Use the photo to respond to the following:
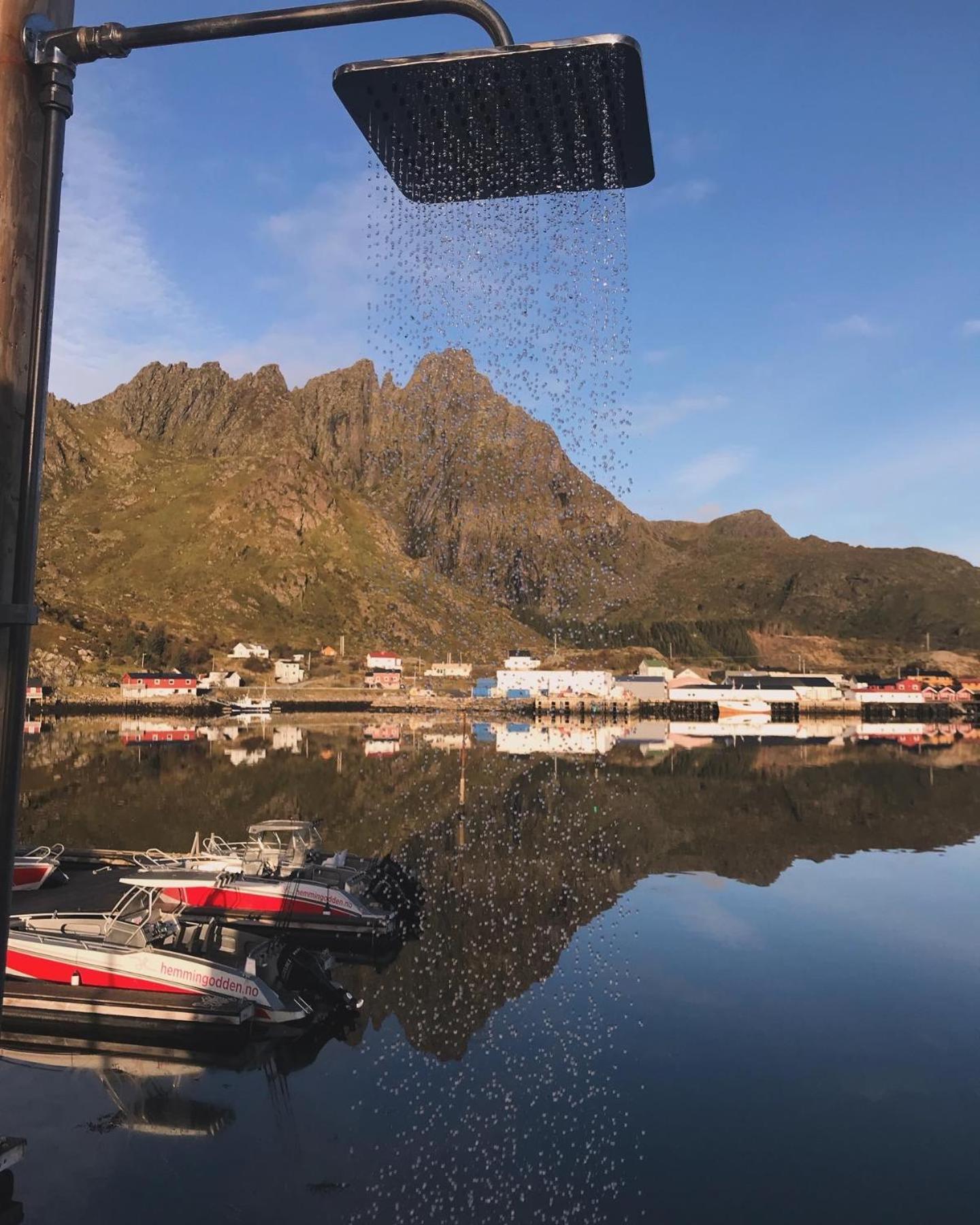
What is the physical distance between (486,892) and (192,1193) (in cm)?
2302

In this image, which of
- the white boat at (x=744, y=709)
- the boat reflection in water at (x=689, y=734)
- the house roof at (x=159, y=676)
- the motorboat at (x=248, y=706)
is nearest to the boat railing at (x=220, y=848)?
the boat reflection in water at (x=689, y=734)

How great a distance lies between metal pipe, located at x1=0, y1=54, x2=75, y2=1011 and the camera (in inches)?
150

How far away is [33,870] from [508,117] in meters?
33.8

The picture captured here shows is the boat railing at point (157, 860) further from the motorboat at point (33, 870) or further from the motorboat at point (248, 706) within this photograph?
the motorboat at point (248, 706)

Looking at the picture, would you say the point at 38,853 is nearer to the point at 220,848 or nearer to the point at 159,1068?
the point at 220,848

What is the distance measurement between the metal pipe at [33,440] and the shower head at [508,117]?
1368 mm

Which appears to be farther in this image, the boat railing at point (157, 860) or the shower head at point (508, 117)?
the boat railing at point (157, 860)

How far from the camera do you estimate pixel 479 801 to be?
204 ft

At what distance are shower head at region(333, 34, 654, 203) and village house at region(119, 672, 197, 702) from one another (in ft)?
614

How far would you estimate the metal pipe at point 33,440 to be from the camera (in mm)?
3799

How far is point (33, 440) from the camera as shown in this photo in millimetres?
3855

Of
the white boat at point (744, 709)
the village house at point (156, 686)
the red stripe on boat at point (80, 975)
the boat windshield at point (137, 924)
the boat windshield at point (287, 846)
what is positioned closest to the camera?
the red stripe on boat at point (80, 975)

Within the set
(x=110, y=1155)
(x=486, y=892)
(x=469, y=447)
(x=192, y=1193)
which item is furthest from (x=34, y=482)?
(x=486, y=892)

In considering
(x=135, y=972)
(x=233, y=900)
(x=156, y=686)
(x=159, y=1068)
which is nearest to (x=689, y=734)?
(x=156, y=686)
